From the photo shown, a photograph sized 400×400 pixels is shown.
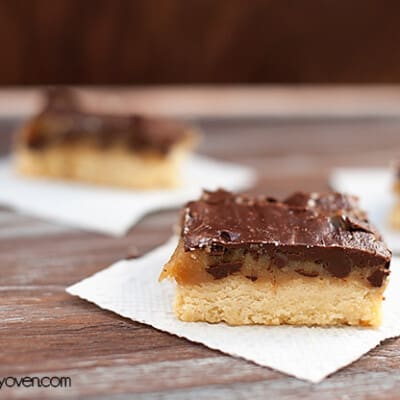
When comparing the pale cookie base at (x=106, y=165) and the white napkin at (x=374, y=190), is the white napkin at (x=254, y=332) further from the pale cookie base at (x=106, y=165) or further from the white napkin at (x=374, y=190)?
the pale cookie base at (x=106, y=165)

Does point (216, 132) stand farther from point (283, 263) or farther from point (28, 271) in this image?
point (283, 263)

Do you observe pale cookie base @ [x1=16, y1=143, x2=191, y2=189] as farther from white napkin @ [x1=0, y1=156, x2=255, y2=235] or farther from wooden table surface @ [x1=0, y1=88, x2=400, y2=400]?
wooden table surface @ [x1=0, y1=88, x2=400, y2=400]

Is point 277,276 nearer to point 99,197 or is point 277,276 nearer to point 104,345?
point 104,345

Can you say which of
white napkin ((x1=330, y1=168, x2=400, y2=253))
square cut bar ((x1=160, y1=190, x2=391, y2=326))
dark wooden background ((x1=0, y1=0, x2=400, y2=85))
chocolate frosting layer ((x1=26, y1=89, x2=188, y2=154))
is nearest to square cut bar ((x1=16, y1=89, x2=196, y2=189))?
chocolate frosting layer ((x1=26, y1=89, x2=188, y2=154))

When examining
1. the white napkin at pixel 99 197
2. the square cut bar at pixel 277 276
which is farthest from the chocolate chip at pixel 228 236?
the white napkin at pixel 99 197

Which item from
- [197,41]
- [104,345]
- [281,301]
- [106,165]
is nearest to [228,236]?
[281,301]

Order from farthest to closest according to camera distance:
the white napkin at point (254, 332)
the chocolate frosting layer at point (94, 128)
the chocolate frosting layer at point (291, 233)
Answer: the chocolate frosting layer at point (94, 128), the chocolate frosting layer at point (291, 233), the white napkin at point (254, 332)
